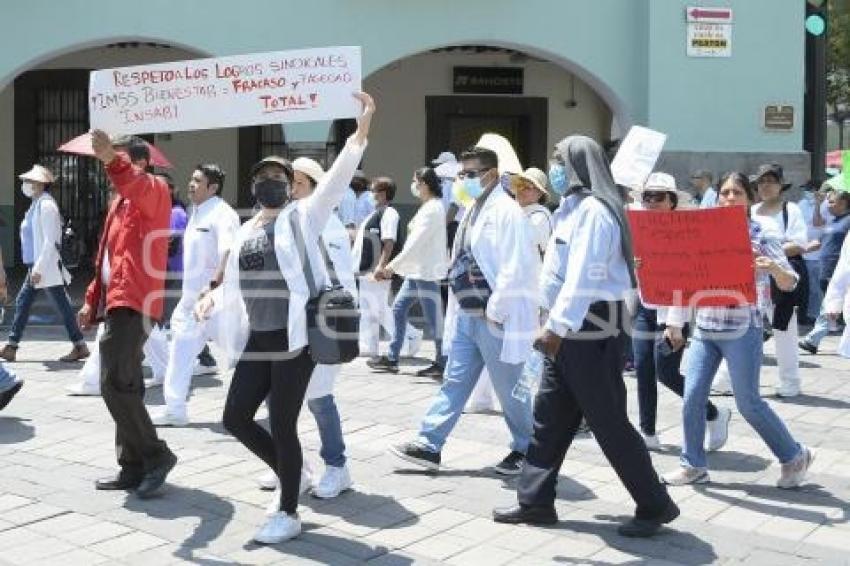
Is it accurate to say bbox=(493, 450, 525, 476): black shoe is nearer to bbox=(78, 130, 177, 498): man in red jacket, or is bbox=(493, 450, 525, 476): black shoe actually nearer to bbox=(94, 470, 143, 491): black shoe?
bbox=(78, 130, 177, 498): man in red jacket

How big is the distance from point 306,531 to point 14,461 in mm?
2299

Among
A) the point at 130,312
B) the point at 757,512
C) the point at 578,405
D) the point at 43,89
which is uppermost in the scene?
the point at 43,89

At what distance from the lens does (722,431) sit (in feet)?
22.6

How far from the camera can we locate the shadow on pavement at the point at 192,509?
522 centimetres

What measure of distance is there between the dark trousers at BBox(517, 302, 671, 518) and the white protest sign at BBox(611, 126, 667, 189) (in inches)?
49.7

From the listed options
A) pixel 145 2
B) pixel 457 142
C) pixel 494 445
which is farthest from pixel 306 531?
pixel 457 142

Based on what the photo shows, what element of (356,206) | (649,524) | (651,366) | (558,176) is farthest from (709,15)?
(649,524)

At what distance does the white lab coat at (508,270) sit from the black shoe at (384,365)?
150 inches

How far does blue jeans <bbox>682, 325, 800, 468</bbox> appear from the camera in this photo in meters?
5.92

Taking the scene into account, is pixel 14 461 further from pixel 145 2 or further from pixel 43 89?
pixel 43 89

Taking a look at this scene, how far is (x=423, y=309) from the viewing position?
32.4 ft

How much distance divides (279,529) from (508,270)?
1.90 meters

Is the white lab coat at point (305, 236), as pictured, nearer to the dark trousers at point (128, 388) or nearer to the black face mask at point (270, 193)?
the black face mask at point (270, 193)

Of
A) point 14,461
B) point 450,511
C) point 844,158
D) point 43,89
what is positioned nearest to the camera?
point 450,511
